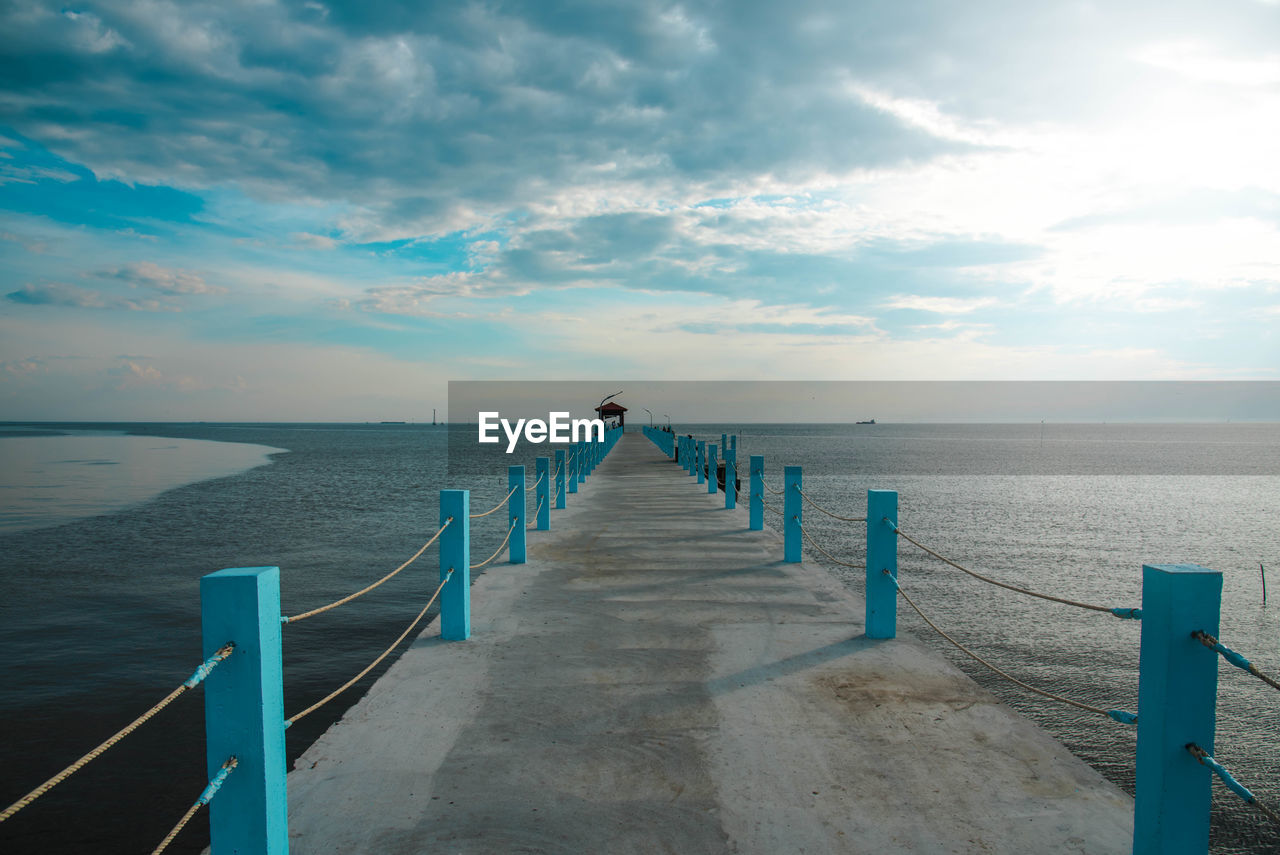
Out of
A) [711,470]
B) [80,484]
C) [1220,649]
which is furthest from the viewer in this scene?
[80,484]

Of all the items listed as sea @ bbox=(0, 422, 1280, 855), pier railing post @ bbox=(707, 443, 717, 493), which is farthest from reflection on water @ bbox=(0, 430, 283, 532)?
pier railing post @ bbox=(707, 443, 717, 493)

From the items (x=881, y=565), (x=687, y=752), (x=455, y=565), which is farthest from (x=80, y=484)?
(x=687, y=752)

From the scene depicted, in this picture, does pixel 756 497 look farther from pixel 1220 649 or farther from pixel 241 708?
pixel 241 708

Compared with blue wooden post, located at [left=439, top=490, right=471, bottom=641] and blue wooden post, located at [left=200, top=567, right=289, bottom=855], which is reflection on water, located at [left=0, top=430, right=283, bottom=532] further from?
blue wooden post, located at [left=200, top=567, right=289, bottom=855]

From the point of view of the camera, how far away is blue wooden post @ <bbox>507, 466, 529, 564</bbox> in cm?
898

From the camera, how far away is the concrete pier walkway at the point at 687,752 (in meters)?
3.21

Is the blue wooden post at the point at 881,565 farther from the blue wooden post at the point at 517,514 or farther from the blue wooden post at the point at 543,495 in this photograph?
the blue wooden post at the point at 543,495

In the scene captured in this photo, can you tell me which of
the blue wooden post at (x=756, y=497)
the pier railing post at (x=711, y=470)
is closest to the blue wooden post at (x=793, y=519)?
the blue wooden post at (x=756, y=497)

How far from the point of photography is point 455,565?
5969mm

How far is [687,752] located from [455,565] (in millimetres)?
2761

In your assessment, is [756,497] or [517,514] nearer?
[517,514]

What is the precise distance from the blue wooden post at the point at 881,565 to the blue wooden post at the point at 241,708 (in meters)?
4.50

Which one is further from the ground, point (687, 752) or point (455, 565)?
point (455, 565)

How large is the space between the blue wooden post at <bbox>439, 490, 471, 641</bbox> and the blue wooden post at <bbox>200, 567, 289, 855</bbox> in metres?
3.05
